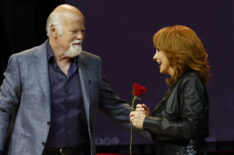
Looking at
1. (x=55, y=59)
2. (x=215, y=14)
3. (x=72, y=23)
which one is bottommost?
(x=55, y=59)

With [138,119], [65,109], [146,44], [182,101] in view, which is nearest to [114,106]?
[65,109]

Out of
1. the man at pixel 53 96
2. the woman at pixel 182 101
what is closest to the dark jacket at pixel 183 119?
the woman at pixel 182 101

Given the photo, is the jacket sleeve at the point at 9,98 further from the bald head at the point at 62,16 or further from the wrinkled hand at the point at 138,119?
the wrinkled hand at the point at 138,119

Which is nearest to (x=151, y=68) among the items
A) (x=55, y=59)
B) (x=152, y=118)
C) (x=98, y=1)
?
(x=98, y=1)

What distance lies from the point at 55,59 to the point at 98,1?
1.75 meters

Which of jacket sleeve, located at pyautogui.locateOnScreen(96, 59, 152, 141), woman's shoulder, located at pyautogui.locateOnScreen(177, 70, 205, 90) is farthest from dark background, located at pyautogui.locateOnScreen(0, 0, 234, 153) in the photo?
woman's shoulder, located at pyautogui.locateOnScreen(177, 70, 205, 90)

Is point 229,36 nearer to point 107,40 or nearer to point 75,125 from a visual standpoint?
point 107,40

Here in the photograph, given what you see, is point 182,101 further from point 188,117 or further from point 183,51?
point 183,51

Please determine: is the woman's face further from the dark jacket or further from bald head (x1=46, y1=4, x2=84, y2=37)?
bald head (x1=46, y1=4, x2=84, y2=37)

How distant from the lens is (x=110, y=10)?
15.4 feet

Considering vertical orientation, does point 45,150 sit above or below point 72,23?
below

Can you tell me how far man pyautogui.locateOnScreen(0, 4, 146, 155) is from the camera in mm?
2922

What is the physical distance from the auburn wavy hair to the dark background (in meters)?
2.14

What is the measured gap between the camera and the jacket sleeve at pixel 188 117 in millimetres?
2418
